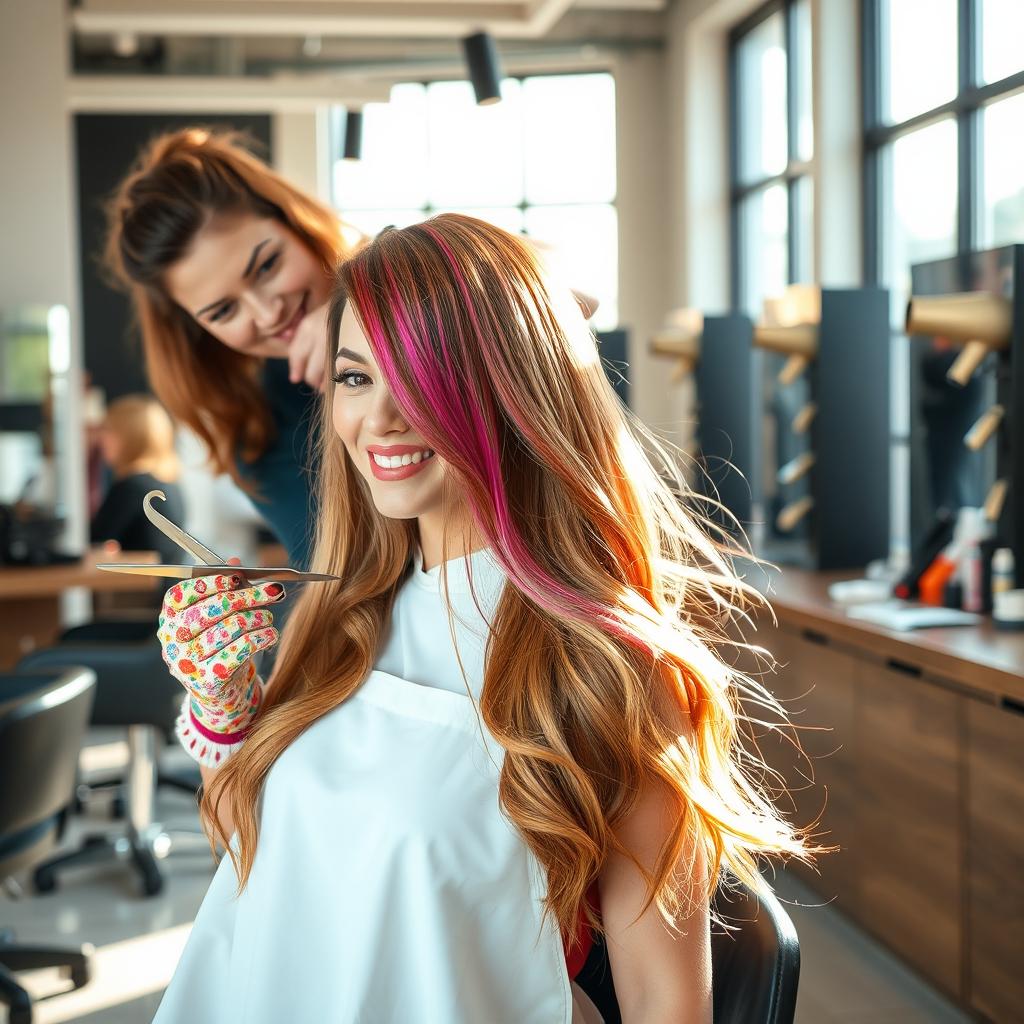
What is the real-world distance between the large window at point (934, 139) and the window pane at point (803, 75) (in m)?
0.59

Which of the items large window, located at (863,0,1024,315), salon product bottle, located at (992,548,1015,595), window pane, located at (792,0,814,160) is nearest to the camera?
salon product bottle, located at (992,548,1015,595)

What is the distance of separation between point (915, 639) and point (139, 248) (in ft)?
5.42

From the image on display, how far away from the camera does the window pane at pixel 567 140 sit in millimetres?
7855

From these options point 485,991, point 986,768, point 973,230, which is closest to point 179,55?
point 973,230

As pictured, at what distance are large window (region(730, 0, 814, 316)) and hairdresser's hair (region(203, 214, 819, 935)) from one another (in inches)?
181

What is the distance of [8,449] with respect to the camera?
5312mm

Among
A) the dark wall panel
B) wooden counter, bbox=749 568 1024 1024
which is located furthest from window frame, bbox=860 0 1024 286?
the dark wall panel

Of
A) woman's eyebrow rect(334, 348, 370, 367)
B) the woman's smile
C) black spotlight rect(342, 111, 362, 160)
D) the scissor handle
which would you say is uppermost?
black spotlight rect(342, 111, 362, 160)

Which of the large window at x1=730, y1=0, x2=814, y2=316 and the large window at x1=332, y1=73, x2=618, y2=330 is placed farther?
the large window at x1=332, y1=73, x2=618, y2=330

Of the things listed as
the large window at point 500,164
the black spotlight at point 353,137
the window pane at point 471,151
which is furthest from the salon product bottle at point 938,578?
the window pane at point 471,151

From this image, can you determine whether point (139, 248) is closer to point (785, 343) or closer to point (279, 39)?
point (785, 343)

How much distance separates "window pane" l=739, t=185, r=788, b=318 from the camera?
255 inches

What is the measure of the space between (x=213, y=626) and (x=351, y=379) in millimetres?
306

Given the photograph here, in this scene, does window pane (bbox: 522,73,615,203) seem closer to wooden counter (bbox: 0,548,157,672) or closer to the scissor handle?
wooden counter (bbox: 0,548,157,672)
